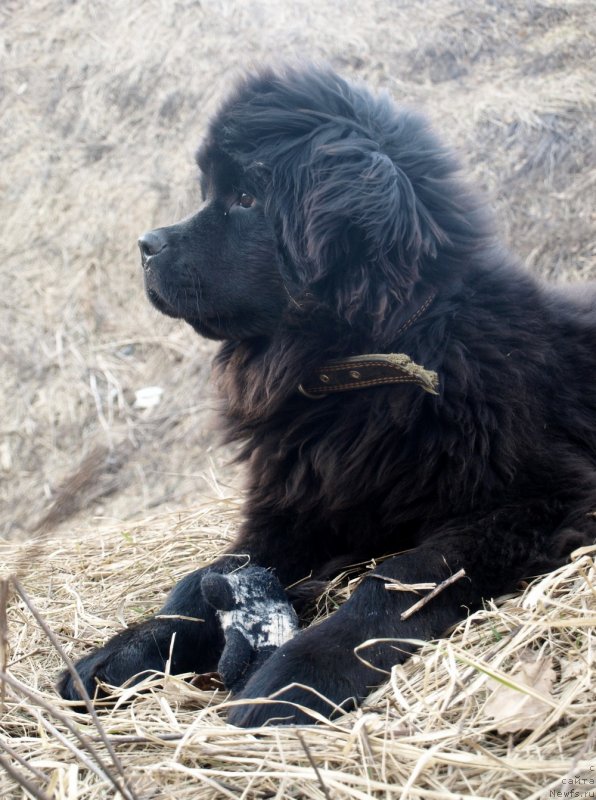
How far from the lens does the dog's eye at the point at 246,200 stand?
3.05m

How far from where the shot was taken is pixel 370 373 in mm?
2848

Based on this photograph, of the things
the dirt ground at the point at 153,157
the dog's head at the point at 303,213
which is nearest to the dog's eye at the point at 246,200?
the dog's head at the point at 303,213

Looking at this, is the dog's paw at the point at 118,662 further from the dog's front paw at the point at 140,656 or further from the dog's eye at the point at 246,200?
the dog's eye at the point at 246,200

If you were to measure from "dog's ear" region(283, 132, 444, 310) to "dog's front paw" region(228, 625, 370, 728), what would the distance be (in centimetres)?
115

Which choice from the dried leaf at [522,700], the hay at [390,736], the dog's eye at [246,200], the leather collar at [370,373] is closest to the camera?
the hay at [390,736]

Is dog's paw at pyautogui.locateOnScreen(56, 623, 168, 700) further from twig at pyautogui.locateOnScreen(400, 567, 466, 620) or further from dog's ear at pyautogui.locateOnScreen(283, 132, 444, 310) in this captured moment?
dog's ear at pyautogui.locateOnScreen(283, 132, 444, 310)

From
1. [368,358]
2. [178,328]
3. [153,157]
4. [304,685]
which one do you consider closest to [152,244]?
[368,358]

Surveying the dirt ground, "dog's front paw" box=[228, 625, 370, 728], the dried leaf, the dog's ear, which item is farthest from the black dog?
the dirt ground

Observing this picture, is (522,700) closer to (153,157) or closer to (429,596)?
(429,596)

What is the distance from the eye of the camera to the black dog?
263 centimetres

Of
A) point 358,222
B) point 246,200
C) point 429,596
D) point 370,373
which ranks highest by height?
point 246,200

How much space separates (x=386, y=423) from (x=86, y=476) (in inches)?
75.5

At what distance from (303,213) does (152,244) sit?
612 mm

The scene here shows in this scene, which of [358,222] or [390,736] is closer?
[390,736]
